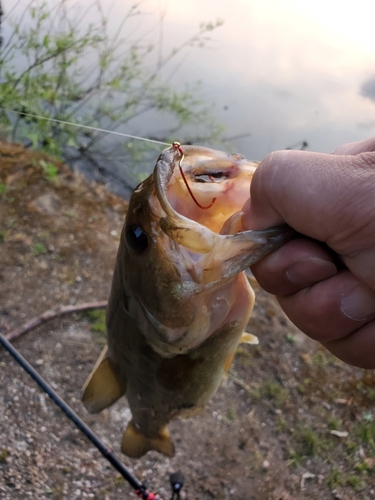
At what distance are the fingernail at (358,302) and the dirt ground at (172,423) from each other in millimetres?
2056

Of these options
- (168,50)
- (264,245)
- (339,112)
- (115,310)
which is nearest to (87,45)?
(168,50)

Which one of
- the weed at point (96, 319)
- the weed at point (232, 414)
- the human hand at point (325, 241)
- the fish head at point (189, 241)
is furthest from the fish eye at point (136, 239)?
the weed at point (96, 319)

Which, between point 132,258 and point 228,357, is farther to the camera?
point 228,357

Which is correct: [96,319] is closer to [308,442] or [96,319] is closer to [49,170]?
[308,442]

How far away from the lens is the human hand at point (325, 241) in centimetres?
97

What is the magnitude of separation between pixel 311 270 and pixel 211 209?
0.32 metres

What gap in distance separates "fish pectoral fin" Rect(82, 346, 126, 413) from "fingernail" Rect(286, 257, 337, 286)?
95 centimetres

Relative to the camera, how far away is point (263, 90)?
695 centimetres

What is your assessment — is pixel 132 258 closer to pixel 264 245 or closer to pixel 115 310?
pixel 115 310

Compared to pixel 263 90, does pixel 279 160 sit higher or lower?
higher

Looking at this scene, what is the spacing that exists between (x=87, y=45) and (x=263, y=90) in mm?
2733

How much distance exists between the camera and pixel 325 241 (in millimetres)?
1064

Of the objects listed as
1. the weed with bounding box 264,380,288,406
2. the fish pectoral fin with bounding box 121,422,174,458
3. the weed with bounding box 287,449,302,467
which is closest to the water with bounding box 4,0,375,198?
the weed with bounding box 264,380,288,406

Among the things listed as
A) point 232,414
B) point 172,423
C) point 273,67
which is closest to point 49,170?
point 172,423
